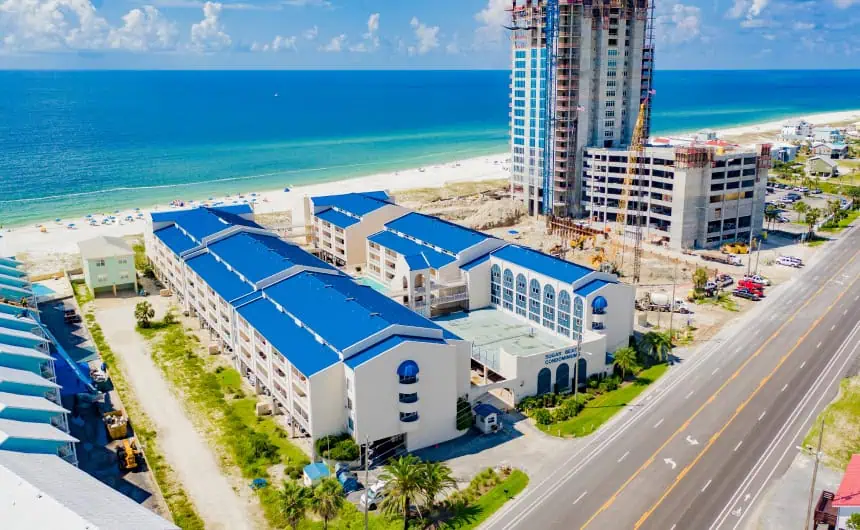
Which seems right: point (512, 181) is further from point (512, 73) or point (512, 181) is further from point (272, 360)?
point (272, 360)

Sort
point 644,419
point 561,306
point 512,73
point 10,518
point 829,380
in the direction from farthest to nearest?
point 512,73, point 561,306, point 829,380, point 644,419, point 10,518

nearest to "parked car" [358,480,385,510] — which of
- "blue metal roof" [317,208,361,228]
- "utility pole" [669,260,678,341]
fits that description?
"utility pole" [669,260,678,341]

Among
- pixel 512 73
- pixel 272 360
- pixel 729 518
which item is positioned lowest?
pixel 729 518

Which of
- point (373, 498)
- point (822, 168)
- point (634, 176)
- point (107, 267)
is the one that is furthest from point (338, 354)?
point (822, 168)

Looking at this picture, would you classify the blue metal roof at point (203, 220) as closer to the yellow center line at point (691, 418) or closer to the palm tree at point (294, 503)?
the palm tree at point (294, 503)

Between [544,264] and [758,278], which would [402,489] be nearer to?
[544,264]

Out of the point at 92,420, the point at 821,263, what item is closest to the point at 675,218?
the point at 821,263

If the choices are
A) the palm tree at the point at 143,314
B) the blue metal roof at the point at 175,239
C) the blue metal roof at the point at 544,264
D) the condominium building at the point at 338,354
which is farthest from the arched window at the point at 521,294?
the palm tree at the point at 143,314
